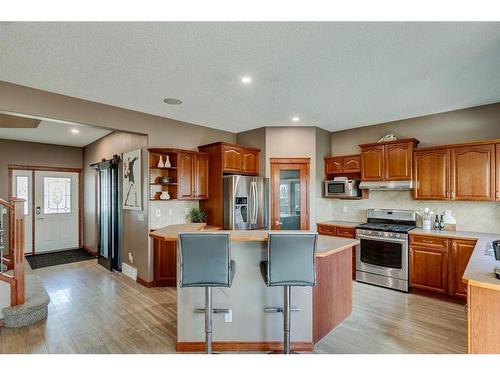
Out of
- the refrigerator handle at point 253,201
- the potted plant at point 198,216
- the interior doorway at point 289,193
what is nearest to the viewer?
the potted plant at point 198,216

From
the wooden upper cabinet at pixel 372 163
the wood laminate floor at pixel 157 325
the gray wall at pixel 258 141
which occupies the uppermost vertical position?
the gray wall at pixel 258 141

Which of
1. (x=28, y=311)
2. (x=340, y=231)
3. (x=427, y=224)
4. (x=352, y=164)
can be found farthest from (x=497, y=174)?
(x=28, y=311)

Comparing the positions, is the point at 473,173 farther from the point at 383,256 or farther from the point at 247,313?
the point at 247,313

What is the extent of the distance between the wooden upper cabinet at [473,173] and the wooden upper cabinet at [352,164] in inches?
53.4

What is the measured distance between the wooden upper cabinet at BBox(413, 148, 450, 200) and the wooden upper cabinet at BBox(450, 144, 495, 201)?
81mm

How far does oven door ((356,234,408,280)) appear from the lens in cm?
390

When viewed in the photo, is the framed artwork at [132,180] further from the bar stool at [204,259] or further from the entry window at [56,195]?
the entry window at [56,195]

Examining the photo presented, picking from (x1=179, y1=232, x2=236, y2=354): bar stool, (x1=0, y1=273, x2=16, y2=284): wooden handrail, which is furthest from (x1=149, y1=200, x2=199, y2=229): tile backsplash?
(x1=179, y1=232, x2=236, y2=354): bar stool

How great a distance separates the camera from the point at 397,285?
12.9ft

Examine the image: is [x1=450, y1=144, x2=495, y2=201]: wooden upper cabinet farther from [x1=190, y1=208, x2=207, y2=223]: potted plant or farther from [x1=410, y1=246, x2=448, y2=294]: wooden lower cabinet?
[x1=190, y1=208, x2=207, y2=223]: potted plant

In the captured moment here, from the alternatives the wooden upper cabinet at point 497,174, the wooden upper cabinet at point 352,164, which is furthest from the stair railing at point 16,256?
the wooden upper cabinet at point 497,174

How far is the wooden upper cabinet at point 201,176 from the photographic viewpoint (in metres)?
4.45
